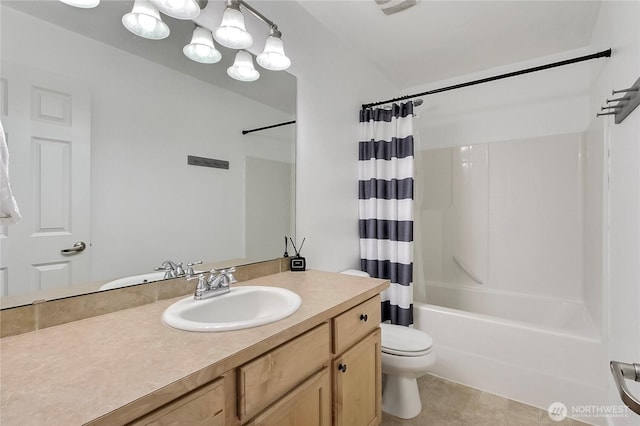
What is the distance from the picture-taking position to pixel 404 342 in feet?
5.62

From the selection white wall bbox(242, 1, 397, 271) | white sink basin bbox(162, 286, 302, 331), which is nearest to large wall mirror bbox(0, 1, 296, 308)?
white sink basin bbox(162, 286, 302, 331)

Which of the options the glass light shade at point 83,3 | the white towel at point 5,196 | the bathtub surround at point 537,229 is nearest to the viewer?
the white towel at point 5,196

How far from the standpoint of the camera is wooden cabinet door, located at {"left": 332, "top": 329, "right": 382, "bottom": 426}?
114 cm

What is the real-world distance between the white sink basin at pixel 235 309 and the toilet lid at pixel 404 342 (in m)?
0.80

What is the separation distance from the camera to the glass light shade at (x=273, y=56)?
1474mm

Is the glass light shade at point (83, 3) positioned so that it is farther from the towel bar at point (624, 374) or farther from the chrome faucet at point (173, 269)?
the towel bar at point (624, 374)

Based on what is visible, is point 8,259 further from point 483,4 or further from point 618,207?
point 483,4

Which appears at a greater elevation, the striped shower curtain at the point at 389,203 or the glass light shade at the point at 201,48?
the glass light shade at the point at 201,48

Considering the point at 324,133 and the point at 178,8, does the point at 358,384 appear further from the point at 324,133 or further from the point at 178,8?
the point at 178,8

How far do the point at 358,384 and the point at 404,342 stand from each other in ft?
1.85

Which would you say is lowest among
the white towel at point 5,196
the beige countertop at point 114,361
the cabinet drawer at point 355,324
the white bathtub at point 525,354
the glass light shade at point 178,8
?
the white bathtub at point 525,354

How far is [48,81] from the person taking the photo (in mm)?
925

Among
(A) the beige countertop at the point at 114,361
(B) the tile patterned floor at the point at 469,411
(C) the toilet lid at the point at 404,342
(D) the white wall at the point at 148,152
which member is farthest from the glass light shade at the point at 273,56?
(B) the tile patterned floor at the point at 469,411

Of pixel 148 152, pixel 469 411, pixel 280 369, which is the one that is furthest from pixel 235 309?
pixel 469 411
